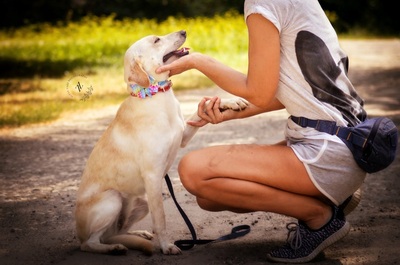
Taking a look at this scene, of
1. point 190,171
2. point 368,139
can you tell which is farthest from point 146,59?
point 368,139

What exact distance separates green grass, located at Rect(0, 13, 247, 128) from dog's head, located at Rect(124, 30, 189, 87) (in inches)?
78.8

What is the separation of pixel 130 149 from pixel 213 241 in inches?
28.7

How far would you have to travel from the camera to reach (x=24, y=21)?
20.9 m

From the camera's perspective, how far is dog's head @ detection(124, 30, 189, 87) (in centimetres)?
346

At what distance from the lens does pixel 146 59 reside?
3.48 meters

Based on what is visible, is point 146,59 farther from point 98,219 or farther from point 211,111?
point 98,219

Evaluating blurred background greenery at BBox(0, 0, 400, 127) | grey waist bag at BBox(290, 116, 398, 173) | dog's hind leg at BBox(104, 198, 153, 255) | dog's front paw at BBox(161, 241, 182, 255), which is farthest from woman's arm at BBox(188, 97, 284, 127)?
blurred background greenery at BBox(0, 0, 400, 127)

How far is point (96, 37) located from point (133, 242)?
14.6 meters

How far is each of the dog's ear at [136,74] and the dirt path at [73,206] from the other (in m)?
0.96

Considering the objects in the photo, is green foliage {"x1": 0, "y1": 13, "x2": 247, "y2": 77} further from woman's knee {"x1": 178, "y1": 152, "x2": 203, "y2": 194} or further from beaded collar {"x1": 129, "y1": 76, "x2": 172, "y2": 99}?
woman's knee {"x1": 178, "y1": 152, "x2": 203, "y2": 194}

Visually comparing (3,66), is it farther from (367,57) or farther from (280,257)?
(280,257)

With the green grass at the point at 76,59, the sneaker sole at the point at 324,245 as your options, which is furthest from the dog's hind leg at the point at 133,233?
the green grass at the point at 76,59

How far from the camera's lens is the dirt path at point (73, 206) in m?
3.38

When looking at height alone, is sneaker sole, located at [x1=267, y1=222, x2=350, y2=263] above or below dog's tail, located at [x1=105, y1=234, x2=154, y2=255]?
below
